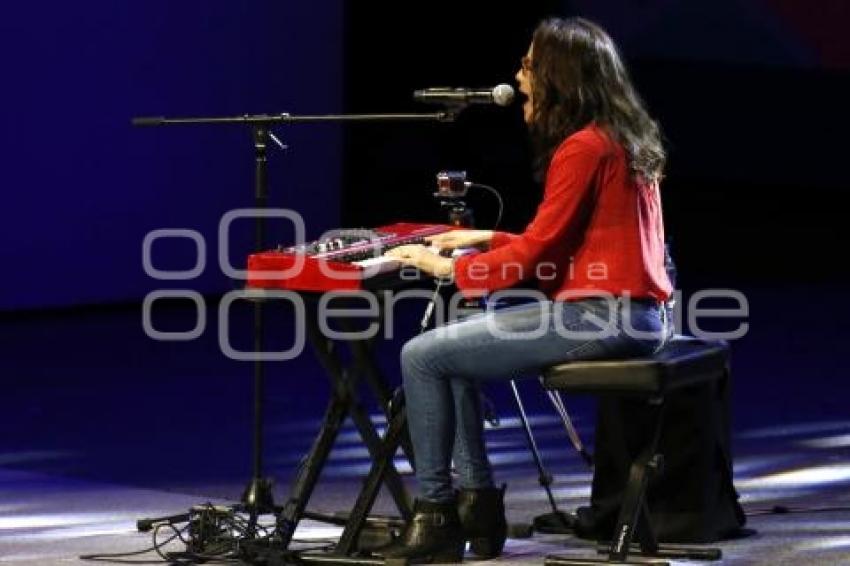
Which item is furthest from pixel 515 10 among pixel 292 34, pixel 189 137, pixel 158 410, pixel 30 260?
pixel 158 410

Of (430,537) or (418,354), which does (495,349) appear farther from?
(430,537)

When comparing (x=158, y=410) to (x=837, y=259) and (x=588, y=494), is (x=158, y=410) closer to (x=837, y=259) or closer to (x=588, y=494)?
(x=588, y=494)

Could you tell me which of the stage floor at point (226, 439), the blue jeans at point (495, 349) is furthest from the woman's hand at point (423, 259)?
→ the stage floor at point (226, 439)

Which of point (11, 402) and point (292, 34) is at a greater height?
point (292, 34)

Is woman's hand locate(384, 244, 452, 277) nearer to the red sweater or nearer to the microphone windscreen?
the red sweater

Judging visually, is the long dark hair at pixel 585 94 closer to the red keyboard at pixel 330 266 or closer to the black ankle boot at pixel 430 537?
the red keyboard at pixel 330 266

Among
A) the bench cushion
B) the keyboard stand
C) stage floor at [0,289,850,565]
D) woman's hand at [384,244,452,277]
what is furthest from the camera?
stage floor at [0,289,850,565]

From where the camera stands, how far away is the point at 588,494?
5.50 m

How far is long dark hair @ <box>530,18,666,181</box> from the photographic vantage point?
4.49m

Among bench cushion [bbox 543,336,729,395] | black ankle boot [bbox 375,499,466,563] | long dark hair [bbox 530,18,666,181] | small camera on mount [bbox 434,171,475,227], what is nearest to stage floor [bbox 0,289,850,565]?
black ankle boot [bbox 375,499,466,563]

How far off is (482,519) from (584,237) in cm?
72

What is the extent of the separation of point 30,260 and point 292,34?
5.81ft

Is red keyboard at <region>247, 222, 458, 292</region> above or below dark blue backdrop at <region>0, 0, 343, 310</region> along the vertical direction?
below

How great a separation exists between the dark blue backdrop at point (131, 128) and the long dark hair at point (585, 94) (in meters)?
4.81
